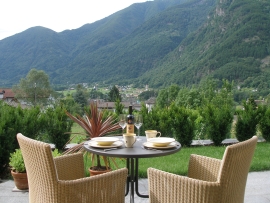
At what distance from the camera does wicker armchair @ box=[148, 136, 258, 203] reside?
73.9 inches

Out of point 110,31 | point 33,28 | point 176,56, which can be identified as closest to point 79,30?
point 110,31

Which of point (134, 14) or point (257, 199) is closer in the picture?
point (257, 199)

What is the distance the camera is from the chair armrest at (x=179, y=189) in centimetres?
188

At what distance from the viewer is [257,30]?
35.9 metres

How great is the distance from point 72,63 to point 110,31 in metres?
18.4

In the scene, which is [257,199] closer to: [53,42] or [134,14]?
[53,42]

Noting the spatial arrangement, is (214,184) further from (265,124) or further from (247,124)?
(265,124)

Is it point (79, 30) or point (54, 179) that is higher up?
point (79, 30)

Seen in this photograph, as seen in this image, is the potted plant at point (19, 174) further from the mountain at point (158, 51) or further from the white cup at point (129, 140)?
the mountain at point (158, 51)

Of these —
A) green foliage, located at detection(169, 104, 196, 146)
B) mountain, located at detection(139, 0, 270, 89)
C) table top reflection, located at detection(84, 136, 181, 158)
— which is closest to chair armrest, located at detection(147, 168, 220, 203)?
table top reflection, located at detection(84, 136, 181, 158)

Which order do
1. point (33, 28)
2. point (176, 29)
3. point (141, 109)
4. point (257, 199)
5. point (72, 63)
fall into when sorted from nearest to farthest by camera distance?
point (257, 199) → point (141, 109) → point (72, 63) → point (33, 28) → point (176, 29)

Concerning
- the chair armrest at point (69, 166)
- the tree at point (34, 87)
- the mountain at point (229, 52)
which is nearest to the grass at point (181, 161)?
the chair armrest at point (69, 166)

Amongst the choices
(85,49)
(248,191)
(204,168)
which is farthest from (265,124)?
(85,49)

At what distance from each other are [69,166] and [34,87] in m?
27.3
